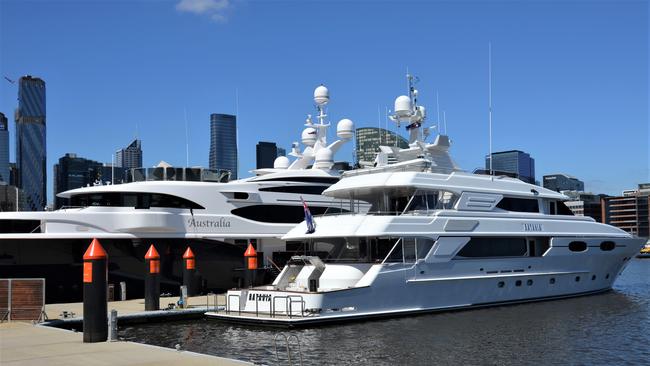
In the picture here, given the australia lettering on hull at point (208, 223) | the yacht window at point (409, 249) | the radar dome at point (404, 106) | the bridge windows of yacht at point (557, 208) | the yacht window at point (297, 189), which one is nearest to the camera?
the yacht window at point (409, 249)

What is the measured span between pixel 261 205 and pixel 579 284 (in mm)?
13894

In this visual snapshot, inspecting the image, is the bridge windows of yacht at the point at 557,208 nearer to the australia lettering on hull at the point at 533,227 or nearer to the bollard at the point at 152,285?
the australia lettering on hull at the point at 533,227

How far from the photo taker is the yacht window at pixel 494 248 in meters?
23.0

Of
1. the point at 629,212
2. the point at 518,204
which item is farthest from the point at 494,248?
the point at 629,212

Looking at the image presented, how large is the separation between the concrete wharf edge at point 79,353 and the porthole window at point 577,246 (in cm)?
1842

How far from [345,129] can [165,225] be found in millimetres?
12372

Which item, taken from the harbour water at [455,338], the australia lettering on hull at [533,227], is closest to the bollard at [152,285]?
the harbour water at [455,338]

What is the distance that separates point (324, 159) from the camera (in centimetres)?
3434

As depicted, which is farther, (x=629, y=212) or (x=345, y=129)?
(x=629, y=212)

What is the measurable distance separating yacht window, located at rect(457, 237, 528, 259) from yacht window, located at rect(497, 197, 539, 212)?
129 cm

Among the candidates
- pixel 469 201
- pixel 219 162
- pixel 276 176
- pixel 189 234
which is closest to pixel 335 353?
pixel 469 201

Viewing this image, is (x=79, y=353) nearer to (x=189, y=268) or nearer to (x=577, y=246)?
(x=189, y=268)

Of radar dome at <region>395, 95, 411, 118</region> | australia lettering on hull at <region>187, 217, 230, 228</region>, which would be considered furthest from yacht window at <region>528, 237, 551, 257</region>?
australia lettering on hull at <region>187, 217, 230, 228</region>

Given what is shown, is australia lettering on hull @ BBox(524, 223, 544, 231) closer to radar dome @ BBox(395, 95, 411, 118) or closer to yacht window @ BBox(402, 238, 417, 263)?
yacht window @ BBox(402, 238, 417, 263)
